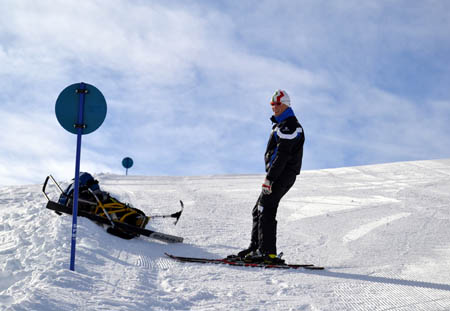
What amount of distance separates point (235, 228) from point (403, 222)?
10.9ft

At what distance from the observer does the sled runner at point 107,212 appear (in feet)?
20.7

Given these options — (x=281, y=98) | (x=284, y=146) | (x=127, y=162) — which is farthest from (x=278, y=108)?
(x=127, y=162)

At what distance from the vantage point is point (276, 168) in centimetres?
513

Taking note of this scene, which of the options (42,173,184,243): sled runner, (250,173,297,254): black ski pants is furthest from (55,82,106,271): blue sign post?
(250,173,297,254): black ski pants

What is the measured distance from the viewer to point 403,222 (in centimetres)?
784

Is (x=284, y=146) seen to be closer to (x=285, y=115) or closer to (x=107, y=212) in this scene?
(x=285, y=115)

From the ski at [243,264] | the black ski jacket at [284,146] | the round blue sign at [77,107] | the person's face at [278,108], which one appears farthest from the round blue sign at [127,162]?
the round blue sign at [77,107]

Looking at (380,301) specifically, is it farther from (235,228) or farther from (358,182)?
(358,182)

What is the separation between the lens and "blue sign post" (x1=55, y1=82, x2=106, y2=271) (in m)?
4.54

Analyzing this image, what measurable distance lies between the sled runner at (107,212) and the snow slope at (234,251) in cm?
15

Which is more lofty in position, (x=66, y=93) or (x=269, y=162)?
(x=66, y=93)

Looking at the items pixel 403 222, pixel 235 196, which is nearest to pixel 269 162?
pixel 403 222

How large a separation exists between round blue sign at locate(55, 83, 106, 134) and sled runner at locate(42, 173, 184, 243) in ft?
7.11

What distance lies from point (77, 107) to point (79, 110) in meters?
0.04
